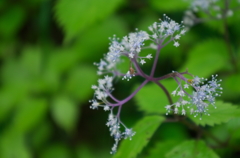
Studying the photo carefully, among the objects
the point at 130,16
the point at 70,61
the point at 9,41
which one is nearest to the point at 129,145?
the point at 70,61

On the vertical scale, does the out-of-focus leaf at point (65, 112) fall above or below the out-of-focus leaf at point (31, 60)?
below

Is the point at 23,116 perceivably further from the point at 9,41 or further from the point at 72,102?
the point at 9,41

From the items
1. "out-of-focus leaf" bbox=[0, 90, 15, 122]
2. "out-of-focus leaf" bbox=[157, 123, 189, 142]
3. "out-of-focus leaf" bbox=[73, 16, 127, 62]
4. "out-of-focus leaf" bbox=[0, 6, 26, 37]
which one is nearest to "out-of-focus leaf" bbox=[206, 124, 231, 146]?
"out-of-focus leaf" bbox=[157, 123, 189, 142]

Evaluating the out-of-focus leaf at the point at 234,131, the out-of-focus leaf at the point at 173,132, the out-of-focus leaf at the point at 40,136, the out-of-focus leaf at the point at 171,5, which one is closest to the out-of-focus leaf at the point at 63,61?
the out-of-focus leaf at the point at 40,136

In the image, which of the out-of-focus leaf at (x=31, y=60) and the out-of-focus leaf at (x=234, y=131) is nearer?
the out-of-focus leaf at (x=234, y=131)

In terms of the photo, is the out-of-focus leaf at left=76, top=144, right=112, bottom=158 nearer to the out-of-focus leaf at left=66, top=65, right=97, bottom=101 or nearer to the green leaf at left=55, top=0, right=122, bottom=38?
the out-of-focus leaf at left=66, top=65, right=97, bottom=101

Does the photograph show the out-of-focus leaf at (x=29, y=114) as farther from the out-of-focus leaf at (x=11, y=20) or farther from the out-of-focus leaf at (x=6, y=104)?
the out-of-focus leaf at (x=11, y=20)
